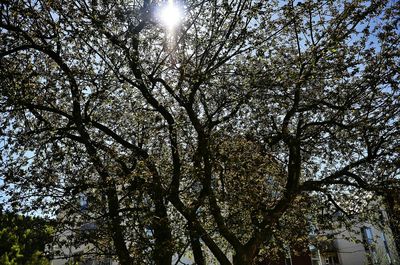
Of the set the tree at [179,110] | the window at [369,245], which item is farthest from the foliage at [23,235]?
the window at [369,245]

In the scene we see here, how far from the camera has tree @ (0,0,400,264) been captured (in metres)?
8.59

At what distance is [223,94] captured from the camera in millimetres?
10039

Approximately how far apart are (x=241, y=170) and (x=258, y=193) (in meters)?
1.59

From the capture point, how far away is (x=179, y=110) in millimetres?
10820

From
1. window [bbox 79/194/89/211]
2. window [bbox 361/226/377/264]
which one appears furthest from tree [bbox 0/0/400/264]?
window [bbox 361/226/377/264]

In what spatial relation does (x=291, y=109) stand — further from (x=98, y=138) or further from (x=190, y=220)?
(x=98, y=138)

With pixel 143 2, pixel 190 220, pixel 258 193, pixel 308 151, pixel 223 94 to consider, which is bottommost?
pixel 190 220

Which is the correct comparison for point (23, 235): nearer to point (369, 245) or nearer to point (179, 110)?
point (179, 110)

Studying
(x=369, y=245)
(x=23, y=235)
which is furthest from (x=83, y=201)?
(x=369, y=245)

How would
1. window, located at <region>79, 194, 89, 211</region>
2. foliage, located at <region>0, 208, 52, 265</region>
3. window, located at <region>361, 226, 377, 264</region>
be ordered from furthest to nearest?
1. window, located at <region>361, 226, 377, 264</region>
2. window, located at <region>79, 194, 89, 211</region>
3. foliage, located at <region>0, 208, 52, 265</region>

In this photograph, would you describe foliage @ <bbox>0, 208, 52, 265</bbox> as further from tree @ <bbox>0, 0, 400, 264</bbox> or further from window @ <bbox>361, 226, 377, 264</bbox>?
window @ <bbox>361, 226, 377, 264</bbox>

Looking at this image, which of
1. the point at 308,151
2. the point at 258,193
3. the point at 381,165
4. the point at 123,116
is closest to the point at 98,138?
the point at 123,116

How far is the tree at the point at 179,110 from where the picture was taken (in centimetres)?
859

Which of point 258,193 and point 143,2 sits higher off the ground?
point 143,2
